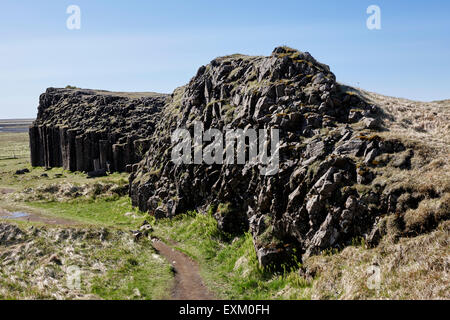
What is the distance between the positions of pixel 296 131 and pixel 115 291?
807 inches

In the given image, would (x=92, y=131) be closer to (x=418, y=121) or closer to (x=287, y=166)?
(x=287, y=166)

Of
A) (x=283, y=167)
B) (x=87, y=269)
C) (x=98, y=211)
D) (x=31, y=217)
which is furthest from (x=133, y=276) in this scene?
(x=31, y=217)

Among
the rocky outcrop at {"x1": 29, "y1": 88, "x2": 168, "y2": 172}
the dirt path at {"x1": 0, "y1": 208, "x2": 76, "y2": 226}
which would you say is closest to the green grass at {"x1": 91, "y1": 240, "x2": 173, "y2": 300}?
the dirt path at {"x1": 0, "y1": 208, "x2": 76, "y2": 226}

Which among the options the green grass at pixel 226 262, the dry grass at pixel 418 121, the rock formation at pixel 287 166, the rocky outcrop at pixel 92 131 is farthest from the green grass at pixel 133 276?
the rocky outcrop at pixel 92 131

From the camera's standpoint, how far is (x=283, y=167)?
28.9 m

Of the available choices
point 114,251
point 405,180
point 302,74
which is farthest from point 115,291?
point 302,74

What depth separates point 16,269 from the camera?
26.7m

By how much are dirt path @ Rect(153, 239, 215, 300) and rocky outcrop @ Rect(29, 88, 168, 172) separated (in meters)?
37.5

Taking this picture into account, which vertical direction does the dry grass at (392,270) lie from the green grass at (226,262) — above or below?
above

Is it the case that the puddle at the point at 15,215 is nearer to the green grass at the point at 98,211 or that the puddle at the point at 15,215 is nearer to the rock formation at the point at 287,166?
the green grass at the point at 98,211

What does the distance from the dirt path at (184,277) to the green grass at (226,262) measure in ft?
2.10

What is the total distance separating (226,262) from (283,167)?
387 inches

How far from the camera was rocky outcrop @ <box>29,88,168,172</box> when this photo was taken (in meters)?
74.4

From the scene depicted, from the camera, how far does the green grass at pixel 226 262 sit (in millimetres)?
22391
